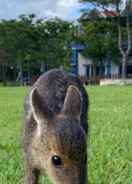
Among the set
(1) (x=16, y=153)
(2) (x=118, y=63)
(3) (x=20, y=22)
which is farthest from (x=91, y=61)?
(1) (x=16, y=153)

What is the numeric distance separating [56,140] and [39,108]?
0.84 feet

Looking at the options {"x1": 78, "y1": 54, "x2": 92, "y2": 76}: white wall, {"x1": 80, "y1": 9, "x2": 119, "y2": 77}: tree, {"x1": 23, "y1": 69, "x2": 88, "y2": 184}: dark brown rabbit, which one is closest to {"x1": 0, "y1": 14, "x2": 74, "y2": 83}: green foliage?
{"x1": 80, "y1": 9, "x2": 119, "y2": 77}: tree

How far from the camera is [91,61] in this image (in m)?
61.9

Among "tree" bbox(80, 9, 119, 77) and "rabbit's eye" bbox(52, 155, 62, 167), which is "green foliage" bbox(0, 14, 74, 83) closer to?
"tree" bbox(80, 9, 119, 77)

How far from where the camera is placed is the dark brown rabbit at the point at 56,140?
131 inches

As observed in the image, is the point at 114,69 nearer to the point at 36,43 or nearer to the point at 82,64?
the point at 82,64

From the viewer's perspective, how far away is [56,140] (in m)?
3.34

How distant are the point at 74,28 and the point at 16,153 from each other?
2027 inches

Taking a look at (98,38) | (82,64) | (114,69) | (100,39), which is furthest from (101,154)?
(82,64)

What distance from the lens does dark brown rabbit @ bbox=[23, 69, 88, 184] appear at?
3.32m

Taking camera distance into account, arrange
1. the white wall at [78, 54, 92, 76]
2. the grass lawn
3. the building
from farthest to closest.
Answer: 1. the white wall at [78, 54, 92, 76]
2. the building
3. the grass lawn

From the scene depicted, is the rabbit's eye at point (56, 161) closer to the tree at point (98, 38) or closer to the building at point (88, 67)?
the tree at point (98, 38)

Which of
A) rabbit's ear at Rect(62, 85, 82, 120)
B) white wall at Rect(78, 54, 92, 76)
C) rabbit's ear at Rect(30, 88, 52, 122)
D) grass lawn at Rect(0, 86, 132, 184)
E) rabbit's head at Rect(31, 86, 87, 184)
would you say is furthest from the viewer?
white wall at Rect(78, 54, 92, 76)

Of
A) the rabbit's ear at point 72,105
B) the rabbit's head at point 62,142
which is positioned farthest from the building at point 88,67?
the rabbit's head at point 62,142
